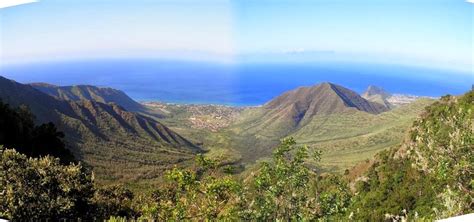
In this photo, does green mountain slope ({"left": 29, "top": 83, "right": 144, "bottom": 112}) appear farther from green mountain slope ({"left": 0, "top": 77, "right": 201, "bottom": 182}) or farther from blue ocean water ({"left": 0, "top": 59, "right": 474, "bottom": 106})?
blue ocean water ({"left": 0, "top": 59, "right": 474, "bottom": 106})

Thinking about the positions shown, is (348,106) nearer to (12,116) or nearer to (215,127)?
(215,127)

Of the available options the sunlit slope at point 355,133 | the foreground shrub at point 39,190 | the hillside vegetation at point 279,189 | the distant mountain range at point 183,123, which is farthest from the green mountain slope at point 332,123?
the hillside vegetation at point 279,189

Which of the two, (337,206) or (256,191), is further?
(256,191)

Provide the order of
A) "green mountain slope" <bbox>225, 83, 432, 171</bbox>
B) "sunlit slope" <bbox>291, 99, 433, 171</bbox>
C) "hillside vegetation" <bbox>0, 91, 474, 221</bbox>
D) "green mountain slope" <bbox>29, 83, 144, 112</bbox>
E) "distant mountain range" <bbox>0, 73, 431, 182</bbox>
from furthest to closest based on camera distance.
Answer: "green mountain slope" <bbox>29, 83, 144, 112</bbox>, "sunlit slope" <bbox>291, 99, 433, 171</bbox>, "distant mountain range" <bbox>0, 73, 431, 182</bbox>, "green mountain slope" <bbox>225, 83, 432, 171</bbox>, "hillside vegetation" <bbox>0, 91, 474, 221</bbox>

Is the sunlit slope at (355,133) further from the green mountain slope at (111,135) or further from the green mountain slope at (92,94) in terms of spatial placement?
the green mountain slope at (92,94)

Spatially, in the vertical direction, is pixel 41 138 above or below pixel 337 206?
below

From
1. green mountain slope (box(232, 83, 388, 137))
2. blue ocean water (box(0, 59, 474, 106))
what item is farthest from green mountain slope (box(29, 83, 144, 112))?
green mountain slope (box(232, 83, 388, 137))

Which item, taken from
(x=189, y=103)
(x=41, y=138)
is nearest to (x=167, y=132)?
(x=189, y=103)
